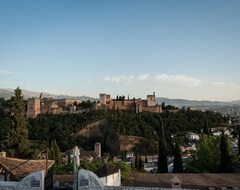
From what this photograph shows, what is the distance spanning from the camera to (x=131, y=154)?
221 feet

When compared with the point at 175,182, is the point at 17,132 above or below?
above

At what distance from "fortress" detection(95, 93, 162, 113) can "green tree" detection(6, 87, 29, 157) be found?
64.7 metres

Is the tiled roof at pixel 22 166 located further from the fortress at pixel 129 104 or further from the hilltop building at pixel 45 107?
the hilltop building at pixel 45 107

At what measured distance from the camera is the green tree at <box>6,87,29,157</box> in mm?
23391

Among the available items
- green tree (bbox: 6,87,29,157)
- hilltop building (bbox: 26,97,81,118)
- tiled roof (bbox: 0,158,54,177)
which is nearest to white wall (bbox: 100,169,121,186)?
tiled roof (bbox: 0,158,54,177)

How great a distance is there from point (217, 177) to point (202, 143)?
1213 cm

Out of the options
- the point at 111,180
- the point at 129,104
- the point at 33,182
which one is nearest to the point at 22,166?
the point at 33,182

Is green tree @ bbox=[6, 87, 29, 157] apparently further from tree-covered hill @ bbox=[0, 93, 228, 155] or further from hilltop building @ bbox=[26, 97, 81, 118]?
hilltop building @ bbox=[26, 97, 81, 118]

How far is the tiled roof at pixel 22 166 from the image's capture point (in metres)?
10.6

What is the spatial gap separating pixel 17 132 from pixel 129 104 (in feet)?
224

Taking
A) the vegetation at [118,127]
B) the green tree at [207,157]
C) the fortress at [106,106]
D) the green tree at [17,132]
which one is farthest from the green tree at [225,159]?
the fortress at [106,106]

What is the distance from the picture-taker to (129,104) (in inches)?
3580

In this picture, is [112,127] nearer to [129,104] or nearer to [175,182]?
[129,104]

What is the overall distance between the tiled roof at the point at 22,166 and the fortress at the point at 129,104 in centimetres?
7766
